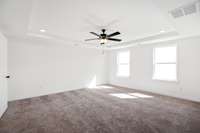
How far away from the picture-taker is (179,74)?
488 cm

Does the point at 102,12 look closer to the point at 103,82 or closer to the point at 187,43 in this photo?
the point at 187,43

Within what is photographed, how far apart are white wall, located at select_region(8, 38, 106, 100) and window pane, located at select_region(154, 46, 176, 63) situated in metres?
3.68

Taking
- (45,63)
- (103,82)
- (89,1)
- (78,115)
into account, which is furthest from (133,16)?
Answer: (103,82)

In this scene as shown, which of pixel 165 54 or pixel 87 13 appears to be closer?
pixel 87 13

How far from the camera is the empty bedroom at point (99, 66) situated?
2.53 meters

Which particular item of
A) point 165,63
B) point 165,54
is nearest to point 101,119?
point 165,63

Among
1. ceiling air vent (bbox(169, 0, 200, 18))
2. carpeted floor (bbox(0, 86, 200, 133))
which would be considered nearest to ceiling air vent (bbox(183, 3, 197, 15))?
ceiling air vent (bbox(169, 0, 200, 18))

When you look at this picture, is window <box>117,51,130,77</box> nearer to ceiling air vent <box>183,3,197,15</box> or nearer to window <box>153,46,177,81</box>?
window <box>153,46,177,81</box>

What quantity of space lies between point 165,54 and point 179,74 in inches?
43.5

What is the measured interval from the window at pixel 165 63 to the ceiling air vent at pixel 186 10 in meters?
2.97

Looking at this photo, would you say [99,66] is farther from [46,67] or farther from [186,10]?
[186,10]

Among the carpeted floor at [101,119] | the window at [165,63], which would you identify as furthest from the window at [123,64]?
the carpeted floor at [101,119]

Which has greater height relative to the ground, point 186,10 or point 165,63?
point 186,10

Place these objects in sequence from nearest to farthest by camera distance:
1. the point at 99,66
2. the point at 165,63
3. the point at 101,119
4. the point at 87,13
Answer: the point at 87,13 → the point at 101,119 → the point at 165,63 → the point at 99,66
